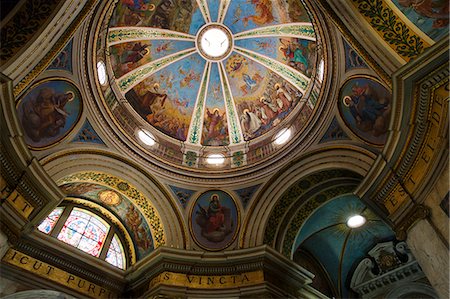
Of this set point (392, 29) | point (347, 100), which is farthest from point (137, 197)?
point (392, 29)

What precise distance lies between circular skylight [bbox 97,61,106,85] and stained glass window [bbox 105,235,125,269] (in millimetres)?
5514

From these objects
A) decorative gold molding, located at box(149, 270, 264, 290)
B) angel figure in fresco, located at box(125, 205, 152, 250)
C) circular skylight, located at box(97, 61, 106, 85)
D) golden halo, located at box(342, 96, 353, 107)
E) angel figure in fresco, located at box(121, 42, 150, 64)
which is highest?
angel figure in fresco, located at box(121, 42, 150, 64)

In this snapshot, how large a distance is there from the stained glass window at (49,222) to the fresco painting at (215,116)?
627 centimetres

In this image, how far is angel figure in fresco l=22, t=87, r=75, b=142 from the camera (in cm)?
1039

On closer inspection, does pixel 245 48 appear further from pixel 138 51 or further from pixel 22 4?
pixel 22 4

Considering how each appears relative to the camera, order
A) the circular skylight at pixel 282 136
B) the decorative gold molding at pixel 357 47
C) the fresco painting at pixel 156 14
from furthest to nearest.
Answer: the circular skylight at pixel 282 136, the fresco painting at pixel 156 14, the decorative gold molding at pixel 357 47

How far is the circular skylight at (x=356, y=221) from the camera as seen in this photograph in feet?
46.2

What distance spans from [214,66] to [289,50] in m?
3.68

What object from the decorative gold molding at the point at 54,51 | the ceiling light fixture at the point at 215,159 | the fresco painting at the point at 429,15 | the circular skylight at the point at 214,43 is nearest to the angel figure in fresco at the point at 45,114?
the decorative gold molding at the point at 54,51

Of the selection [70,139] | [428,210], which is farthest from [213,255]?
[428,210]

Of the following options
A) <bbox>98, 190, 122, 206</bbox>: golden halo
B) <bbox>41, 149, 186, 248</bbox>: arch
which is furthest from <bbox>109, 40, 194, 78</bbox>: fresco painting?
<bbox>98, 190, 122, 206</bbox>: golden halo

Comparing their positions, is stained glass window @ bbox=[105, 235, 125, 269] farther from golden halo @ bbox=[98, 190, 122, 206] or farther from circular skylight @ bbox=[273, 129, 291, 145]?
circular skylight @ bbox=[273, 129, 291, 145]

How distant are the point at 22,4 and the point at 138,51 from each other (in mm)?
7391

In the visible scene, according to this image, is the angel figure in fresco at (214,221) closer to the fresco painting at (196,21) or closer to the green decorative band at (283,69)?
the green decorative band at (283,69)
